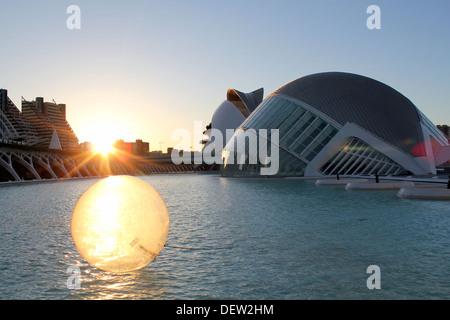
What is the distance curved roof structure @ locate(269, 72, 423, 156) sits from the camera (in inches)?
1989

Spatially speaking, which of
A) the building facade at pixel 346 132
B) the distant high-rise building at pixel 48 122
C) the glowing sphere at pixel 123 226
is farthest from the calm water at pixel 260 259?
the distant high-rise building at pixel 48 122

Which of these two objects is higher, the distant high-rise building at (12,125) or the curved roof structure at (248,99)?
the curved roof structure at (248,99)

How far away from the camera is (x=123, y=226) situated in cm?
729

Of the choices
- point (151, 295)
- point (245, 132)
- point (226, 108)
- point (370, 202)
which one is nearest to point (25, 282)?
point (151, 295)

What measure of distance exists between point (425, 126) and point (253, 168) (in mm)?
22254

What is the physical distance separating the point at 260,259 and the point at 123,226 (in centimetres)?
372

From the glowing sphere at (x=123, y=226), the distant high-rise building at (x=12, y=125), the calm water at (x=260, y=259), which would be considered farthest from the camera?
the distant high-rise building at (x=12, y=125)

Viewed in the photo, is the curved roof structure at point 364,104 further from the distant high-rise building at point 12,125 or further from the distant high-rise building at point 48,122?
the distant high-rise building at point 48,122

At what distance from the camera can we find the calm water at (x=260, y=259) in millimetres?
7457

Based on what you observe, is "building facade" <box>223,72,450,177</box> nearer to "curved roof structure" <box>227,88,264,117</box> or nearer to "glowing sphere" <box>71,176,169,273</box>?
"glowing sphere" <box>71,176,169,273</box>

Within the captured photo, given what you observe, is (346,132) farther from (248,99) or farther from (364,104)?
(248,99)

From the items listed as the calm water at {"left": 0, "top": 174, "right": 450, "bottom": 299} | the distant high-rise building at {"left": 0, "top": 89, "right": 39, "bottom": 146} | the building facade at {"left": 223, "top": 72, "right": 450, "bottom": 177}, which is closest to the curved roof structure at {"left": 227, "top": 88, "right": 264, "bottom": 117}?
the distant high-rise building at {"left": 0, "top": 89, "right": 39, "bottom": 146}

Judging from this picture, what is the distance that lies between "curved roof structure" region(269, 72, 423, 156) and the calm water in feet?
115

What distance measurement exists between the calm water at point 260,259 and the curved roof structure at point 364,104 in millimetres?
34951
